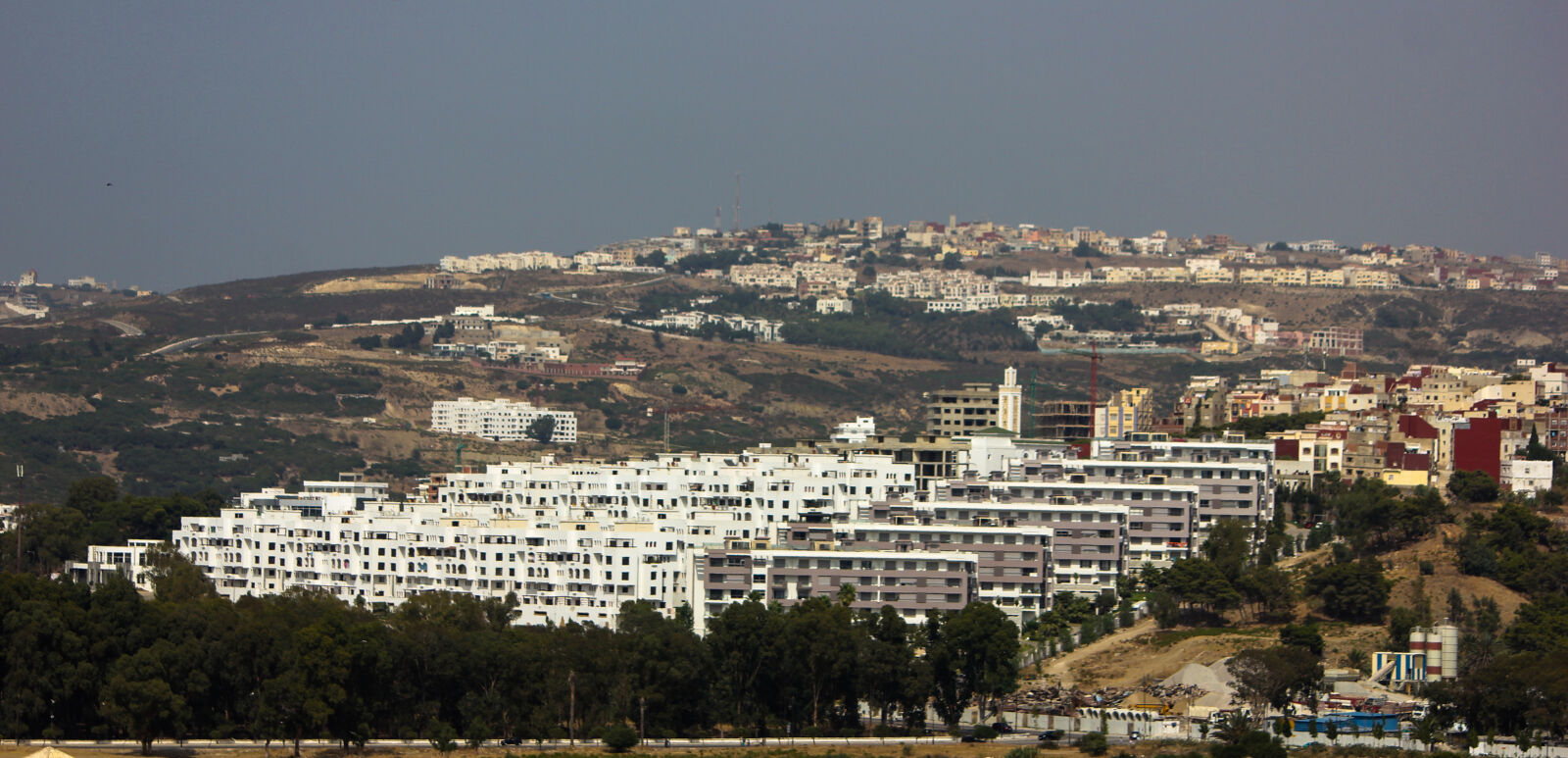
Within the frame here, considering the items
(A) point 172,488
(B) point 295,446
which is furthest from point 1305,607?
(B) point 295,446

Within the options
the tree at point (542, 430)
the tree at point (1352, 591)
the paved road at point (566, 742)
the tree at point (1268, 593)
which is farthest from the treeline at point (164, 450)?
the tree at point (1352, 591)

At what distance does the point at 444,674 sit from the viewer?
63781 millimetres

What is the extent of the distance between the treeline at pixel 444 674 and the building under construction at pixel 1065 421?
195 feet

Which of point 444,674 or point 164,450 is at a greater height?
point 164,450

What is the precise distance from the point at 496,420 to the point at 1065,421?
69586mm

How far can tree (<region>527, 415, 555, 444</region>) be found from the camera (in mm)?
182163

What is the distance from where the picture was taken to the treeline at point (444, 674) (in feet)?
202

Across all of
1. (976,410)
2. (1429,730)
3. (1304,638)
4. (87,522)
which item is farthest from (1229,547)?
(976,410)

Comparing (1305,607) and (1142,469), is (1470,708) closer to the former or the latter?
(1305,607)

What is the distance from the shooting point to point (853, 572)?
75.7 metres

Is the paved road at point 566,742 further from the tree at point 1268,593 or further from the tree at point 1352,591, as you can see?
the tree at point 1352,591

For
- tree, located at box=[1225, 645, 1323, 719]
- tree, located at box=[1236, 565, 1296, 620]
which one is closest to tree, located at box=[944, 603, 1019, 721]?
tree, located at box=[1225, 645, 1323, 719]

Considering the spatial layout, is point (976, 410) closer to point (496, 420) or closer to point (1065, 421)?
point (1065, 421)

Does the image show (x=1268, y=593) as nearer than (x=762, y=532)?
Yes
